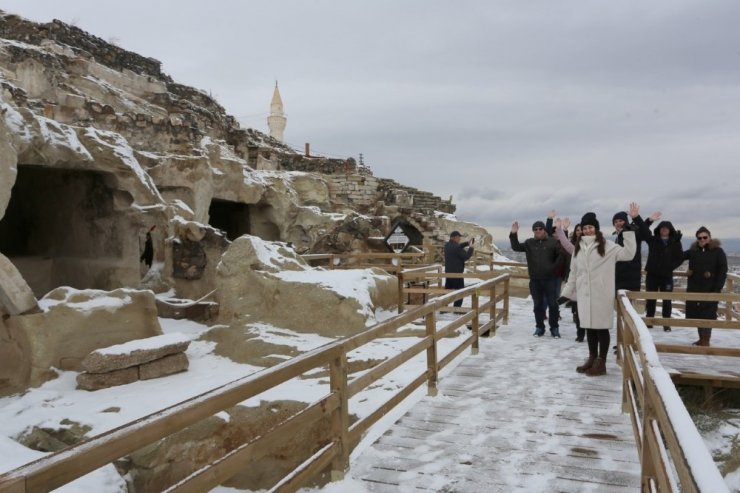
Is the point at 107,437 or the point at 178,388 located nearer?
the point at 107,437

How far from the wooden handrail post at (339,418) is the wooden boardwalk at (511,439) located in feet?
0.44

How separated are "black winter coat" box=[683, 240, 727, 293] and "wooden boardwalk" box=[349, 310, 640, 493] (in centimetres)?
225

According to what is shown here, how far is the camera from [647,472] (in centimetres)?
288

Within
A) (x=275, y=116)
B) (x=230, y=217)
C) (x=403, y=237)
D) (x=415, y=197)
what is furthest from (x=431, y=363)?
(x=275, y=116)

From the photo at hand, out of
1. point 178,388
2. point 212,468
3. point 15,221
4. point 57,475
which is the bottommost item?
point 178,388

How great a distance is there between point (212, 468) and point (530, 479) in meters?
2.10

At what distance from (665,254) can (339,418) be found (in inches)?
243

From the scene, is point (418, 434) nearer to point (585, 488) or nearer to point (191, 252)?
point (585, 488)

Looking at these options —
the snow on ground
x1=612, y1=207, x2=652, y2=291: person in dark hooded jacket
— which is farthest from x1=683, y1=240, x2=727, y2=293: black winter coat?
the snow on ground

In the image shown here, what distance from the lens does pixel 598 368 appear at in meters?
5.68

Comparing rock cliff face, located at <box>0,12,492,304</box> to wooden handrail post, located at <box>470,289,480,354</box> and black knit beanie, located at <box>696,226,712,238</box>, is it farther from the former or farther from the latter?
black knit beanie, located at <box>696,226,712,238</box>

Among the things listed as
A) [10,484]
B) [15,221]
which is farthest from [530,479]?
[15,221]

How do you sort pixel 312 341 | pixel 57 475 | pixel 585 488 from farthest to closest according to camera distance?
pixel 312 341, pixel 585 488, pixel 57 475

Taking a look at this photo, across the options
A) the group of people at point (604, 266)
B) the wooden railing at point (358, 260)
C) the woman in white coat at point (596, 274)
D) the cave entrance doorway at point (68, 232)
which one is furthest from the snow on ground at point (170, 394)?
the wooden railing at point (358, 260)
